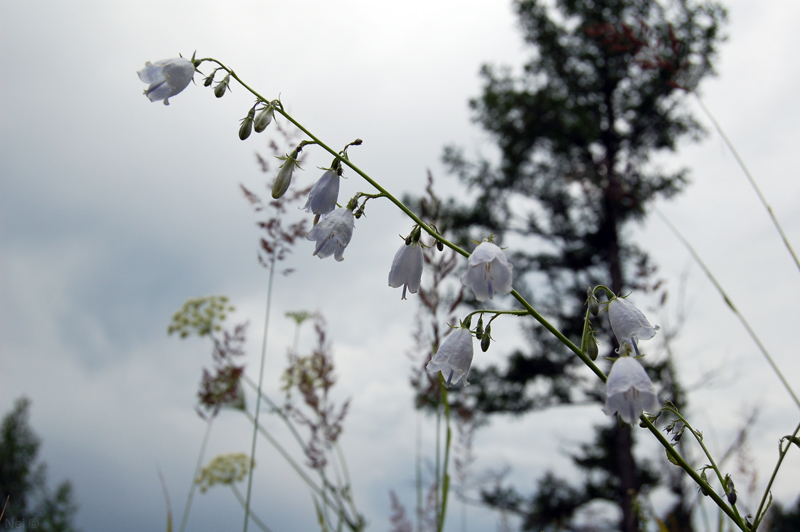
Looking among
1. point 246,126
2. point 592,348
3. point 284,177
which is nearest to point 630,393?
point 592,348

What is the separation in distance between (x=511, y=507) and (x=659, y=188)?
7762mm

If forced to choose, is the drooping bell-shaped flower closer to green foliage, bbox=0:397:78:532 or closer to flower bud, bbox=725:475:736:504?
flower bud, bbox=725:475:736:504

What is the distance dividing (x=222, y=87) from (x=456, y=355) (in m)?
0.87

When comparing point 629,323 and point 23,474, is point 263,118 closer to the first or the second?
point 629,323

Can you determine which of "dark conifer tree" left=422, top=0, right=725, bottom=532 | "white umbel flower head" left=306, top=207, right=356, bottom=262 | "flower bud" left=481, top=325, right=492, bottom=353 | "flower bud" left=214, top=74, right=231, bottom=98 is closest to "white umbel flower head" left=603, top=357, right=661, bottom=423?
"flower bud" left=481, top=325, right=492, bottom=353

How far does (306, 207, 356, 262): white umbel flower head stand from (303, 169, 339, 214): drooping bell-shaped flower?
1.7 inches

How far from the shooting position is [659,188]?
11844 mm

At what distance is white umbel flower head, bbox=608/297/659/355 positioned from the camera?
1188mm

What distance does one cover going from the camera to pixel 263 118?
1234 mm

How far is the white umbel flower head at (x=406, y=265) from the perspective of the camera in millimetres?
1302

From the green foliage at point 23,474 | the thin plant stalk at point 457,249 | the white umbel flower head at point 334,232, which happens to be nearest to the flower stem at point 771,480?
the thin plant stalk at point 457,249

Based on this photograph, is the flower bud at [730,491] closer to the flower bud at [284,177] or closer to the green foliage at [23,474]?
the flower bud at [284,177]

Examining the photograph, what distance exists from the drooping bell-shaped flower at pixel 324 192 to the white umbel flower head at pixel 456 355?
1.47 feet

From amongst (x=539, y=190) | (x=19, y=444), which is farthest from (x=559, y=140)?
(x=19, y=444)
